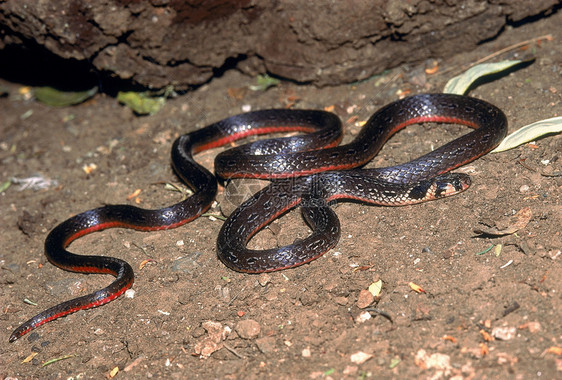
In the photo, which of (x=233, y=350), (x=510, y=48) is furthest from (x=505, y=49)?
(x=233, y=350)

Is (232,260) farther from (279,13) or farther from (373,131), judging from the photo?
(279,13)

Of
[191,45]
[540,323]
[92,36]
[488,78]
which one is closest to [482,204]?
[540,323]

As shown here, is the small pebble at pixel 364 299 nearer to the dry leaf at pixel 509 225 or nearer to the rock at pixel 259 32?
the dry leaf at pixel 509 225

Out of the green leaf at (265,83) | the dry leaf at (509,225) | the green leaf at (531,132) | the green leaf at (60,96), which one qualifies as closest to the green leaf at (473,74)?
the green leaf at (531,132)

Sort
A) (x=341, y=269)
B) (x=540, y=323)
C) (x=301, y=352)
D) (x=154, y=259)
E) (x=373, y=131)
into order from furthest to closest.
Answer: (x=373, y=131) → (x=154, y=259) → (x=341, y=269) → (x=301, y=352) → (x=540, y=323)

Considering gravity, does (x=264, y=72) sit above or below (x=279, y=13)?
below
